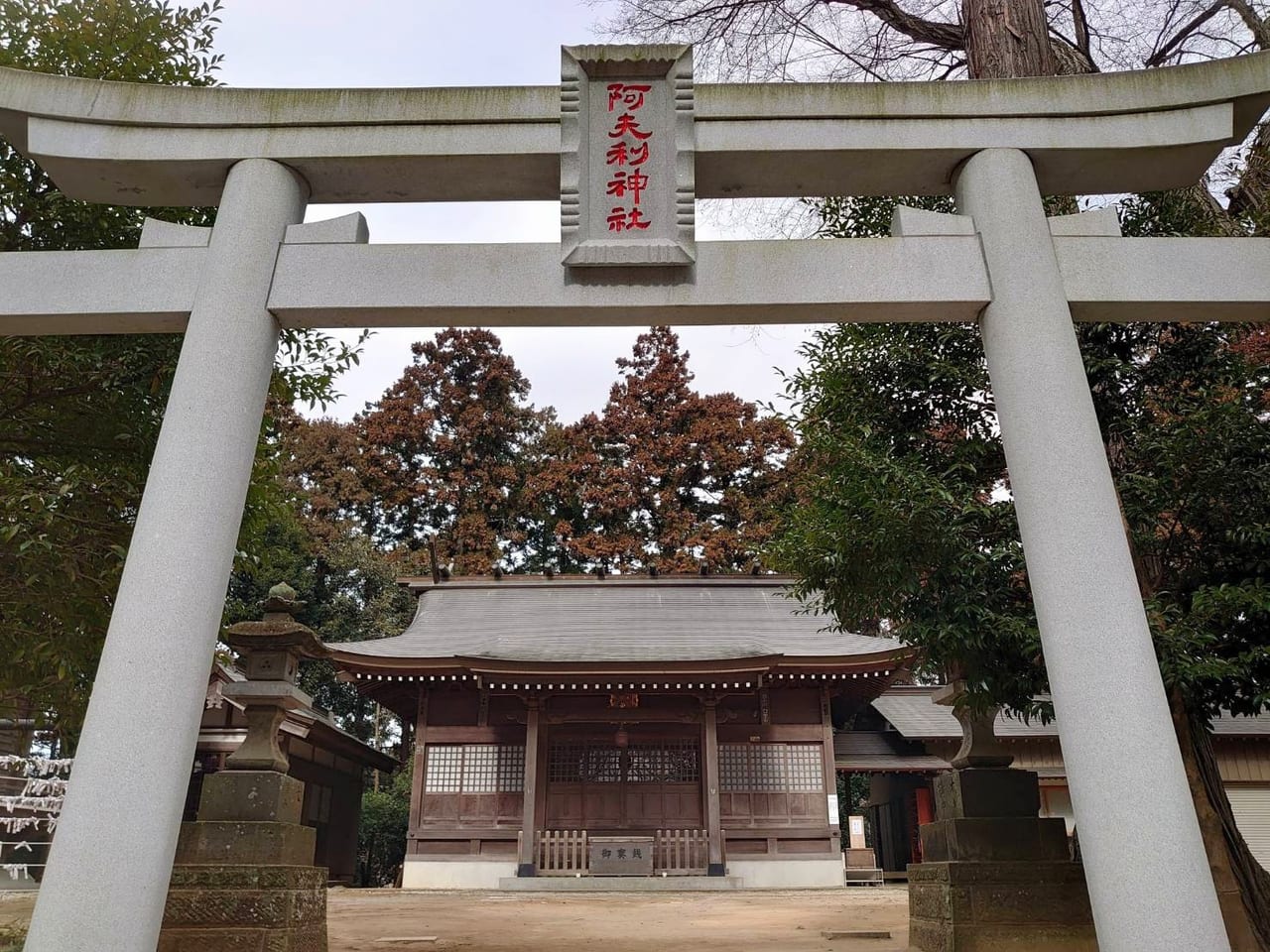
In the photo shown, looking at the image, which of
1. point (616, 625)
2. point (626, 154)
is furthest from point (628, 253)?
point (616, 625)

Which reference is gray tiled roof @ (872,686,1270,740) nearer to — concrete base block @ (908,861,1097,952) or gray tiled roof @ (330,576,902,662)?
gray tiled roof @ (330,576,902,662)

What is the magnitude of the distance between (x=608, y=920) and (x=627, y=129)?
7.36 m

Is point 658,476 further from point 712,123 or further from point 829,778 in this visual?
point 712,123

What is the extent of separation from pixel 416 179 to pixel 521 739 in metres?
11.3

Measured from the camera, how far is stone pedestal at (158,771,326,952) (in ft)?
15.0

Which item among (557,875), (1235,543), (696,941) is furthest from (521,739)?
(1235,543)

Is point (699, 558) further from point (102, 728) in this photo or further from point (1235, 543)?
point (102, 728)

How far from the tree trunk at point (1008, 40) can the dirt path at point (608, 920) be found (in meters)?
6.17

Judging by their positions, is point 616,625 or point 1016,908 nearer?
point 1016,908

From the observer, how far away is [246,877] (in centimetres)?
468

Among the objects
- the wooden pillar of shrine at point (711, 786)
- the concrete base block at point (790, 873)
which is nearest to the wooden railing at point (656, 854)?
the wooden pillar of shrine at point (711, 786)

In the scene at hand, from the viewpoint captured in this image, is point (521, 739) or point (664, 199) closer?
point (664, 199)

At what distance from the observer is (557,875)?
1271 centimetres

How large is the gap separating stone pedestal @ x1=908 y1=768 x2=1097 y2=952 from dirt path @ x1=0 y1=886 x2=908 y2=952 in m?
0.90
